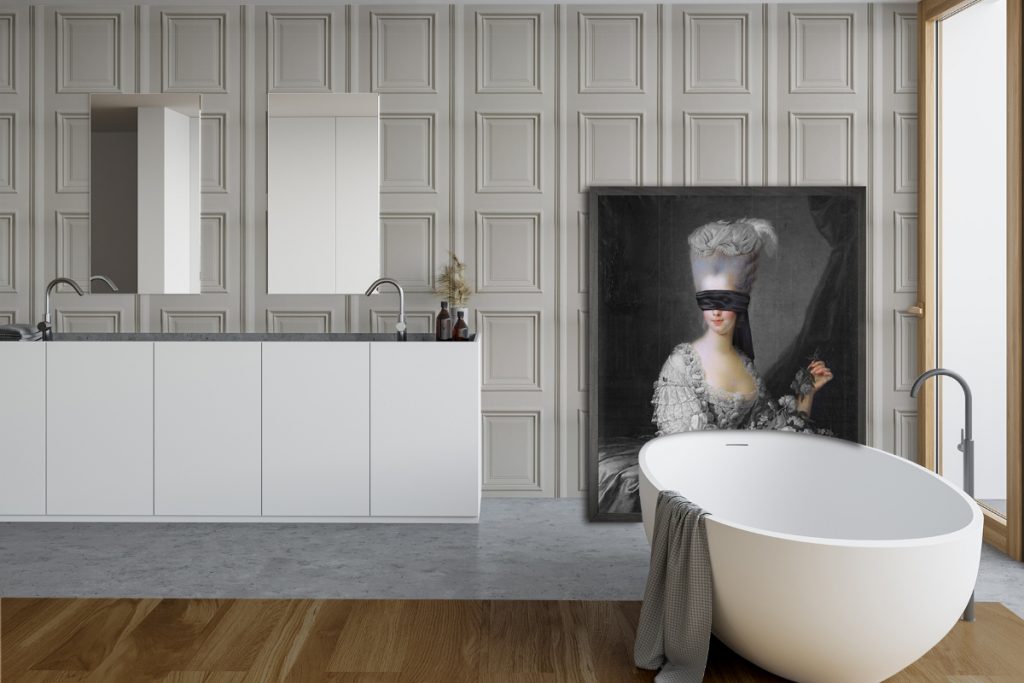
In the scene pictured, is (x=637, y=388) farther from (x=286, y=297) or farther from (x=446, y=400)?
(x=286, y=297)

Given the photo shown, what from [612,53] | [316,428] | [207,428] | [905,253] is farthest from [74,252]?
[905,253]

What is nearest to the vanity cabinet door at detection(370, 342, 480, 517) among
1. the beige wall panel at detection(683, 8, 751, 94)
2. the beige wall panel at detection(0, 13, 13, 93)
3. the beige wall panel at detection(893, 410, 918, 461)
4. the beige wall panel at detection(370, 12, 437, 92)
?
the beige wall panel at detection(370, 12, 437, 92)

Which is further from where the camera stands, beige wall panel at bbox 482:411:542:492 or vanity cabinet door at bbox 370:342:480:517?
beige wall panel at bbox 482:411:542:492

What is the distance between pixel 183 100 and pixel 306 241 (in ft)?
3.16

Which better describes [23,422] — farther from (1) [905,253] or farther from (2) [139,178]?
(1) [905,253]

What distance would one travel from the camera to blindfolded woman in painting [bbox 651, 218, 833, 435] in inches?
161

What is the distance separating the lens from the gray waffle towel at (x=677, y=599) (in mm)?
2123

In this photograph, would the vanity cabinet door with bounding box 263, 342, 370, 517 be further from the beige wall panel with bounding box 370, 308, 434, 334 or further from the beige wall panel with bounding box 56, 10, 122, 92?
the beige wall panel with bounding box 56, 10, 122, 92

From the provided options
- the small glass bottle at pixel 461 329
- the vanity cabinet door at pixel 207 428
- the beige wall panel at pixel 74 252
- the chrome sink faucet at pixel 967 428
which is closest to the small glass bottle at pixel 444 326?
the small glass bottle at pixel 461 329

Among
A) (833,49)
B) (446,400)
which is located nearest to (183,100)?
(446,400)

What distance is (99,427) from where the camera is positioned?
3689mm

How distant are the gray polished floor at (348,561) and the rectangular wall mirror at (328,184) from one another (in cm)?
132

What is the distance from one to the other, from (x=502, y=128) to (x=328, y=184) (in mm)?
942

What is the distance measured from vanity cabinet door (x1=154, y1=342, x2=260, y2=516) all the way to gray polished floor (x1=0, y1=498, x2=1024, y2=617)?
0.46 ft
